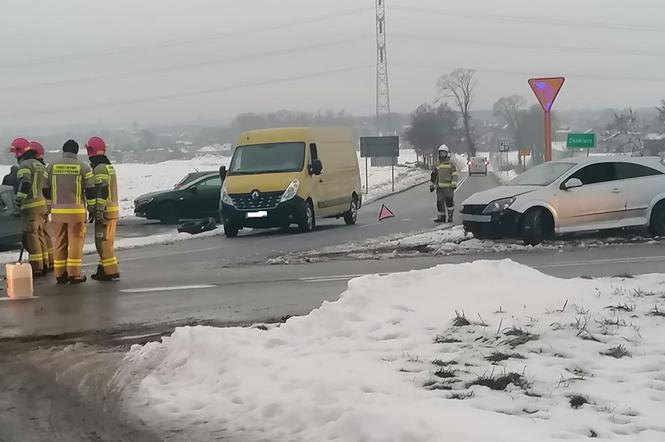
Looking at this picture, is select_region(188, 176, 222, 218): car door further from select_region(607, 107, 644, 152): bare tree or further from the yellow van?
select_region(607, 107, 644, 152): bare tree

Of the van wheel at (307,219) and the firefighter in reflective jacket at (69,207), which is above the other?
the firefighter in reflective jacket at (69,207)

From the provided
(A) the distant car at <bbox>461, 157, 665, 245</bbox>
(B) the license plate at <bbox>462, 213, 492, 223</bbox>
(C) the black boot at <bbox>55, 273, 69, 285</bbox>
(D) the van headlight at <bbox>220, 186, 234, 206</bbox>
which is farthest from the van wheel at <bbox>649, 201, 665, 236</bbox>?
(C) the black boot at <bbox>55, 273, 69, 285</bbox>

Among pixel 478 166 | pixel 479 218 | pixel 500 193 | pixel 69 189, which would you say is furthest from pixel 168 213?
pixel 478 166

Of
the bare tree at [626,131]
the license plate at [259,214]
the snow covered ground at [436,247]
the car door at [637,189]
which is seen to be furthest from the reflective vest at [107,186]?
the bare tree at [626,131]

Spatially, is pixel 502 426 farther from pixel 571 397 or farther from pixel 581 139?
pixel 581 139

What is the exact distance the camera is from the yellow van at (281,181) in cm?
1903

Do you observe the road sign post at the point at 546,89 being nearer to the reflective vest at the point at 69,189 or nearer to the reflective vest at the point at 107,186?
the reflective vest at the point at 107,186

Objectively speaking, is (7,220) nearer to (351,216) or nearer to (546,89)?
(351,216)

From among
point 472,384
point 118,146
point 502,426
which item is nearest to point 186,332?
point 472,384

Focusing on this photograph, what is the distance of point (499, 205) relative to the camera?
14453 millimetres

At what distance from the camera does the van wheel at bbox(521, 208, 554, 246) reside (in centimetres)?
1423

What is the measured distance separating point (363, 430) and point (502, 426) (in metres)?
0.74

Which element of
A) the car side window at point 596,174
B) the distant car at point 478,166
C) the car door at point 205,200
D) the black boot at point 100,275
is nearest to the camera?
the black boot at point 100,275

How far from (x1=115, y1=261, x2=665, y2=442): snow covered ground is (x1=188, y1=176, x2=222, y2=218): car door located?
57.8 feet
